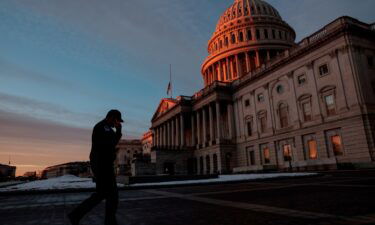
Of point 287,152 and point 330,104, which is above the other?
point 330,104

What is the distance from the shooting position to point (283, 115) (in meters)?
38.4

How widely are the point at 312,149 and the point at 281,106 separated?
8358 millimetres

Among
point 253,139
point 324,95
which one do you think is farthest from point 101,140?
point 253,139

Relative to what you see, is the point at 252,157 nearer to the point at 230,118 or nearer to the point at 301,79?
the point at 230,118

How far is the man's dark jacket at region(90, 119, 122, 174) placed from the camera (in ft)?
12.9

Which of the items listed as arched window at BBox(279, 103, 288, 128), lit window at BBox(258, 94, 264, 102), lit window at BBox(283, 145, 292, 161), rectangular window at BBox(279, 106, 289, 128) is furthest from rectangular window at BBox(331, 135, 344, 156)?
lit window at BBox(258, 94, 264, 102)

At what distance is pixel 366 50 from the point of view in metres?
29.7

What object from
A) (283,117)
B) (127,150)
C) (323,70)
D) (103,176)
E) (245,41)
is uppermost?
(245,41)

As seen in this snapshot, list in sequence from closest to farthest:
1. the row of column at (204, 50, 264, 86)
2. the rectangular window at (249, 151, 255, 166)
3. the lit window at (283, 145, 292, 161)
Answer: the lit window at (283, 145, 292, 161) < the rectangular window at (249, 151, 255, 166) < the row of column at (204, 50, 264, 86)

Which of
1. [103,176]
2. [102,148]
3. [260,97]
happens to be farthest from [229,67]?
[103,176]

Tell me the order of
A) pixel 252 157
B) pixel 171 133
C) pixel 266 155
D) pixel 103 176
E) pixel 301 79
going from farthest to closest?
pixel 171 133 → pixel 252 157 → pixel 266 155 → pixel 301 79 → pixel 103 176

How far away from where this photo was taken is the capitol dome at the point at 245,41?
2504 inches

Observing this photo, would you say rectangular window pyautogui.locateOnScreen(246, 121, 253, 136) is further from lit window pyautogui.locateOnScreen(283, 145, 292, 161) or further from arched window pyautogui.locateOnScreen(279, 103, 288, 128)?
lit window pyautogui.locateOnScreen(283, 145, 292, 161)

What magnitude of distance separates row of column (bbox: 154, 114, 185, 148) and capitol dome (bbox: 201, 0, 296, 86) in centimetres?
1722
